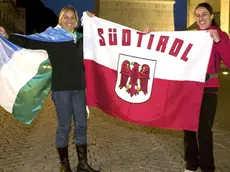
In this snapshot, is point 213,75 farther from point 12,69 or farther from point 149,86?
point 12,69

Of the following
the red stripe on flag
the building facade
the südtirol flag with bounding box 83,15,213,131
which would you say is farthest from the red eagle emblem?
the building facade

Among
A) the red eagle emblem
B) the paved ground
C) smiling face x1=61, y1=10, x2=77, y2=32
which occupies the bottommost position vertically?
the paved ground

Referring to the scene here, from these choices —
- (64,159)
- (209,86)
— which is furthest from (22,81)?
(209,86)

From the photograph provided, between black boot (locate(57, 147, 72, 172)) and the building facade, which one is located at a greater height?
the building facade

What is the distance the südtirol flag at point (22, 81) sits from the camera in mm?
4719

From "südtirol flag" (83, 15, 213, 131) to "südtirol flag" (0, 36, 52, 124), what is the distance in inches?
22.9

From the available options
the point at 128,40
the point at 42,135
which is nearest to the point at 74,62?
the point at 128,40

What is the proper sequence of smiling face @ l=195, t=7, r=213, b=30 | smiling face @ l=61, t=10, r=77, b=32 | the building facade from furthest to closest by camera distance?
the building facade, smiling face @ l=61, t=10, r=77, b=32, smiling face @ l=195, t=7, r=213, b=30

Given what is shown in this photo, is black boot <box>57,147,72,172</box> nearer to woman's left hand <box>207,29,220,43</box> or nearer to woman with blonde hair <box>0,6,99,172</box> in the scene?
woman with blonde hair <box>0,6,99,172</box>

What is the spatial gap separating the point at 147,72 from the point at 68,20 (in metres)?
1.10

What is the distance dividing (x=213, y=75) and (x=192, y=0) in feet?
135

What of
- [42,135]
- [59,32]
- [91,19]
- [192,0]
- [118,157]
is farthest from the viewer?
[192,0]

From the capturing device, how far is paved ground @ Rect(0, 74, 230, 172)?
5.19 m

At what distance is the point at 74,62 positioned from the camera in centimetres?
463
